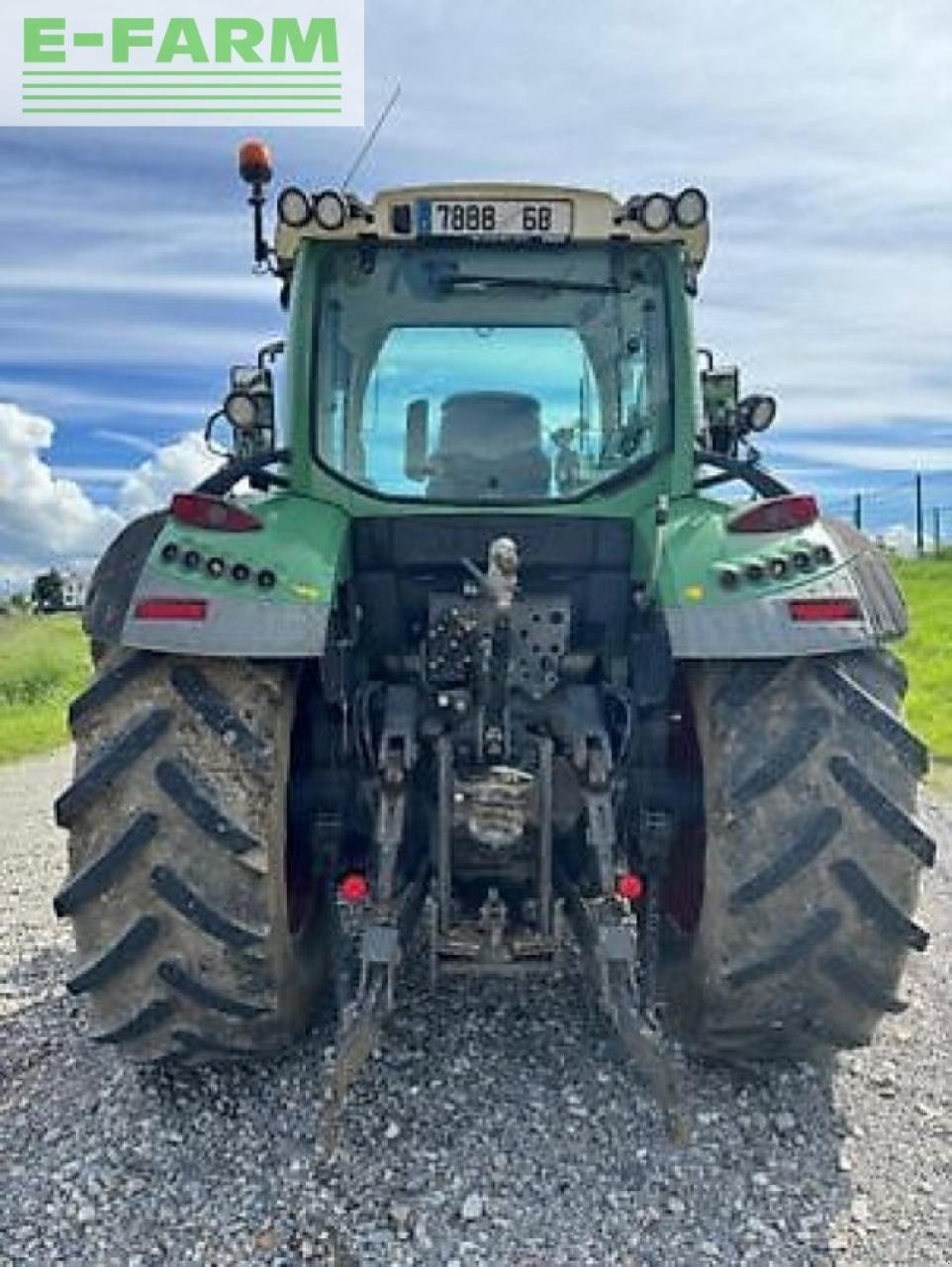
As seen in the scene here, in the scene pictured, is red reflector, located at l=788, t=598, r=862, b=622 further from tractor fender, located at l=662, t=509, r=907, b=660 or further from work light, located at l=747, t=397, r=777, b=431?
work light, located at l=747, t=397, r=777, b=431

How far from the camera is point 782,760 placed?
3.61 meters

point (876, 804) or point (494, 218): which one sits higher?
point (494, 218)

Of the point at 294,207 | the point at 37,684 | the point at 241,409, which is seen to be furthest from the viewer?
the point at 37,684

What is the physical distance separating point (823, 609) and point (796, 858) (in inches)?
25.4

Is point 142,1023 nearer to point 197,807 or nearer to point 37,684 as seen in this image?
point 197,807

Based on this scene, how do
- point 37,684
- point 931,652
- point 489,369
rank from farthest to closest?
point 931,652, point 37,684, point 489,369

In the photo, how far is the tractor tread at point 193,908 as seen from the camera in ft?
11.7

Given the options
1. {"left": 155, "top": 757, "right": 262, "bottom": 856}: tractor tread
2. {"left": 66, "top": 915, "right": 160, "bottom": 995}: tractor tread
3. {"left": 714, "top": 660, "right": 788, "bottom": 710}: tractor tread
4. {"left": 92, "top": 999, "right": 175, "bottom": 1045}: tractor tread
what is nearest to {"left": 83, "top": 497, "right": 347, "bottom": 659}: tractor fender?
{"left": 155, "top": 757, "right": 262, "bottom": 856}: tractor tread

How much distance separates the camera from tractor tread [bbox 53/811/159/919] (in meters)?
3.57

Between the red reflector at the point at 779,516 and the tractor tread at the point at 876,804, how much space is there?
659 millimetres

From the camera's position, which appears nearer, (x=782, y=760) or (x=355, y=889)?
(x=782, y=760)

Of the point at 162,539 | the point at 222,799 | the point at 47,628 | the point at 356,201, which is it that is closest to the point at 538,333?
the point at 356,201

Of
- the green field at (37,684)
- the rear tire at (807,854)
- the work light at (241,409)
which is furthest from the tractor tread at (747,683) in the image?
the green field at (37,684)

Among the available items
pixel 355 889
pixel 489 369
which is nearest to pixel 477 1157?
pixel 355 889
